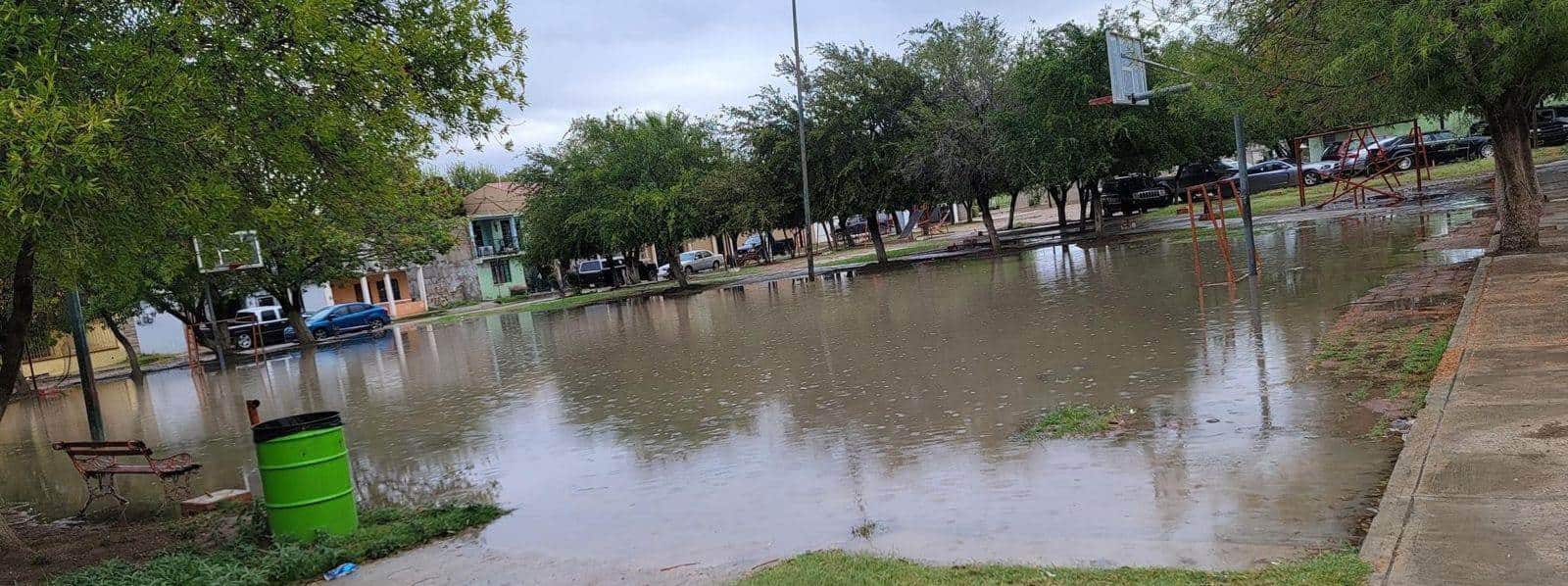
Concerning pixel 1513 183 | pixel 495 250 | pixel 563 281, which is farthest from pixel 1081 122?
pixel 495 250

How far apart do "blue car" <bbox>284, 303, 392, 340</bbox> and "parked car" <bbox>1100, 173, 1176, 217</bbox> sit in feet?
98.6

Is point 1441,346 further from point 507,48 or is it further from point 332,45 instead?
point 332,45

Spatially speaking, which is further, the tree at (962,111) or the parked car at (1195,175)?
the parked car at (1195,175)

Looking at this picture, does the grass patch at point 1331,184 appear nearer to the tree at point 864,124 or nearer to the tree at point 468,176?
the tree at point 864,124

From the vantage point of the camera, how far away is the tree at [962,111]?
32.8 m

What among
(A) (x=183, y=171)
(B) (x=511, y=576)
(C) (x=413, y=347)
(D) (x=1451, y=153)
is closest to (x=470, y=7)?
(A) (x=183, y=171)

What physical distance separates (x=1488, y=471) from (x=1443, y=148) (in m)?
38.4

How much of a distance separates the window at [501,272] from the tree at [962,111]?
Result: 35.4 m

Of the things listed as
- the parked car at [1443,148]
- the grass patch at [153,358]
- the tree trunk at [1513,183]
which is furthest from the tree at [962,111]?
the grass patch at [153,358]

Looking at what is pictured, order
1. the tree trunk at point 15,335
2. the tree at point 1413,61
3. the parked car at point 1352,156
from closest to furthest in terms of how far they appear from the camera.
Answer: the tree trunk at point 15,335 → the tree at point 1413,61 → the parked car at point 1352,156

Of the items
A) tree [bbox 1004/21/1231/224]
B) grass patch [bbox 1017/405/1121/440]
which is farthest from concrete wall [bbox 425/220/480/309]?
grass patch [bbox 1017/405/1121/440]

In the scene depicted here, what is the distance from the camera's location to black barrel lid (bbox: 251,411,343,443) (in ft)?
24.1

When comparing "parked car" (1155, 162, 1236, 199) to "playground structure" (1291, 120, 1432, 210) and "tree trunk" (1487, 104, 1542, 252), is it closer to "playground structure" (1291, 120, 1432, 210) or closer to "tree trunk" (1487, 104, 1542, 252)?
"playground structure" (1291, 120, 1432, 210)

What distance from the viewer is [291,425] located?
736 centimetres
